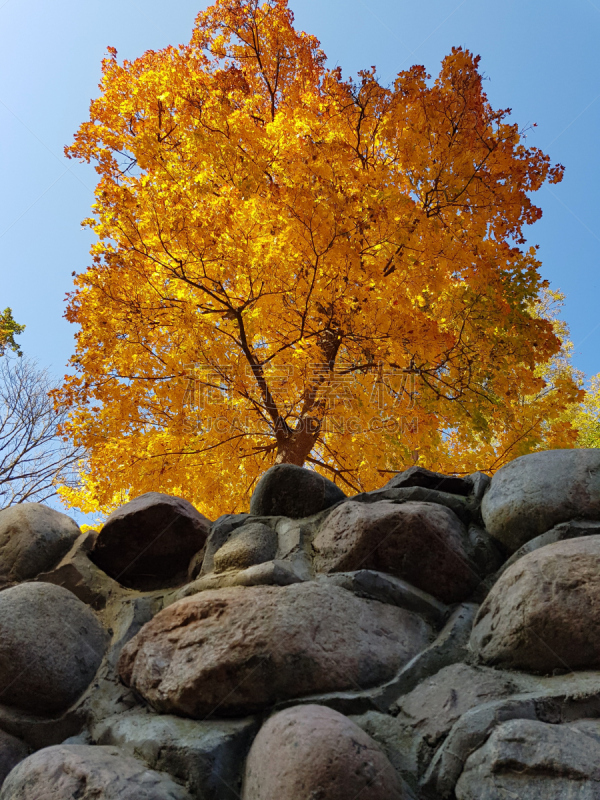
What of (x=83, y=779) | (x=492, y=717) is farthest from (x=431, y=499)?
(x=83, y=779)

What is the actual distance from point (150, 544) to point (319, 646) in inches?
62.7

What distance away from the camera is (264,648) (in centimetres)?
232

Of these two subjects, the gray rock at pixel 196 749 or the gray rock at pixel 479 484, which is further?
the gray rock at pixel 479 484

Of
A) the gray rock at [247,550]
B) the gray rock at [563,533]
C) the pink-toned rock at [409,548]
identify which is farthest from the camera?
the gray rock at [247,550]

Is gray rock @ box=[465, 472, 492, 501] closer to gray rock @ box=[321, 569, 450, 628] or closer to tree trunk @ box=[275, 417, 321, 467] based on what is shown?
gray rock @ box=[321, 569, 450, 628]

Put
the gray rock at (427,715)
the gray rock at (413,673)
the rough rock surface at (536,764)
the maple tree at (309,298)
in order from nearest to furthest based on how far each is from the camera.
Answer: the rough rock surface at (536,764)
the gray rock at (427,715)
the gray rock at (413,673)
the maple tree at (309,298)

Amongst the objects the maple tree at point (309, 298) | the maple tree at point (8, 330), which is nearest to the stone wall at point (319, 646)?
the maple tree at point (309, 298)

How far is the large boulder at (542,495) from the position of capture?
2.71 metres

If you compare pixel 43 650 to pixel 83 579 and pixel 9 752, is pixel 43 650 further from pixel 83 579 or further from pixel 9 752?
pixel 83 579

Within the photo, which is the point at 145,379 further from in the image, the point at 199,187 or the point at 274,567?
the point at 274,567

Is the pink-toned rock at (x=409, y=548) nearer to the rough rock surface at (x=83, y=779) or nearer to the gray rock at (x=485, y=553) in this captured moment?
the gray rock at (x=485, y=553)

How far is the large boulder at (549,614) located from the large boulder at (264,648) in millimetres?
424

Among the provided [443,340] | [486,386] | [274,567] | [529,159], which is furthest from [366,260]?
[274,567]

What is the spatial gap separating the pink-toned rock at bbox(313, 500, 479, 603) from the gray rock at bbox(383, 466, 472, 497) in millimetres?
358
